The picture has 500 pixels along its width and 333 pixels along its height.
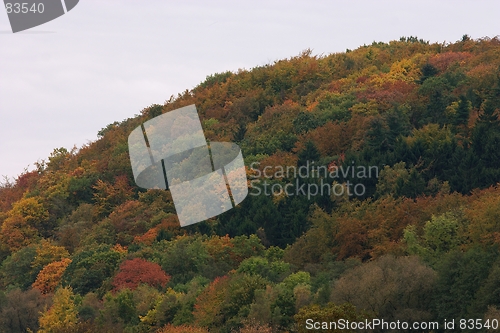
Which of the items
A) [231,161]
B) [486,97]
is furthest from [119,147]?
[486,97]

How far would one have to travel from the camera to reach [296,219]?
55.8m

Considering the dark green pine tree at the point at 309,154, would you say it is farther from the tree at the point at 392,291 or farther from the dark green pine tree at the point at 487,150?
the tree at the point at 392,291

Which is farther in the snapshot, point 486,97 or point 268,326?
point 486,97

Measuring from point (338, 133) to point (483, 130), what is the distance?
1179 cm

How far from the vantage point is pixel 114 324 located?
149ft

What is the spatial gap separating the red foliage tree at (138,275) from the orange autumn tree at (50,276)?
203 inches

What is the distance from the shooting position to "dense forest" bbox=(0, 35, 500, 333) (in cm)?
3884

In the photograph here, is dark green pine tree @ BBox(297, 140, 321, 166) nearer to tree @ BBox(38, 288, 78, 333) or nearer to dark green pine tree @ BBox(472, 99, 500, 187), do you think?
dark green pine tree @ BBox(472, 99, 500, 187)

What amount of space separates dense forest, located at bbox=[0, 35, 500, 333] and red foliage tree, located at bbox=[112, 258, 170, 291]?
3.8 inches

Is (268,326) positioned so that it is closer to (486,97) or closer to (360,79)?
(486,97)

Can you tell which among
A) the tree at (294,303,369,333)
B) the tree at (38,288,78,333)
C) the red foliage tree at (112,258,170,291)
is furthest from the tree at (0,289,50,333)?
the tree at (294,303,369,333)

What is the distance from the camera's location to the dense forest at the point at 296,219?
3884 centimetres

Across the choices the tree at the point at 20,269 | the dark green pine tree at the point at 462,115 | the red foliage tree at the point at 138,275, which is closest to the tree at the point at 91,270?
the red foliage tree at the point at 138,275

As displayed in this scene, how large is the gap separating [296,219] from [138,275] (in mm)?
8751
